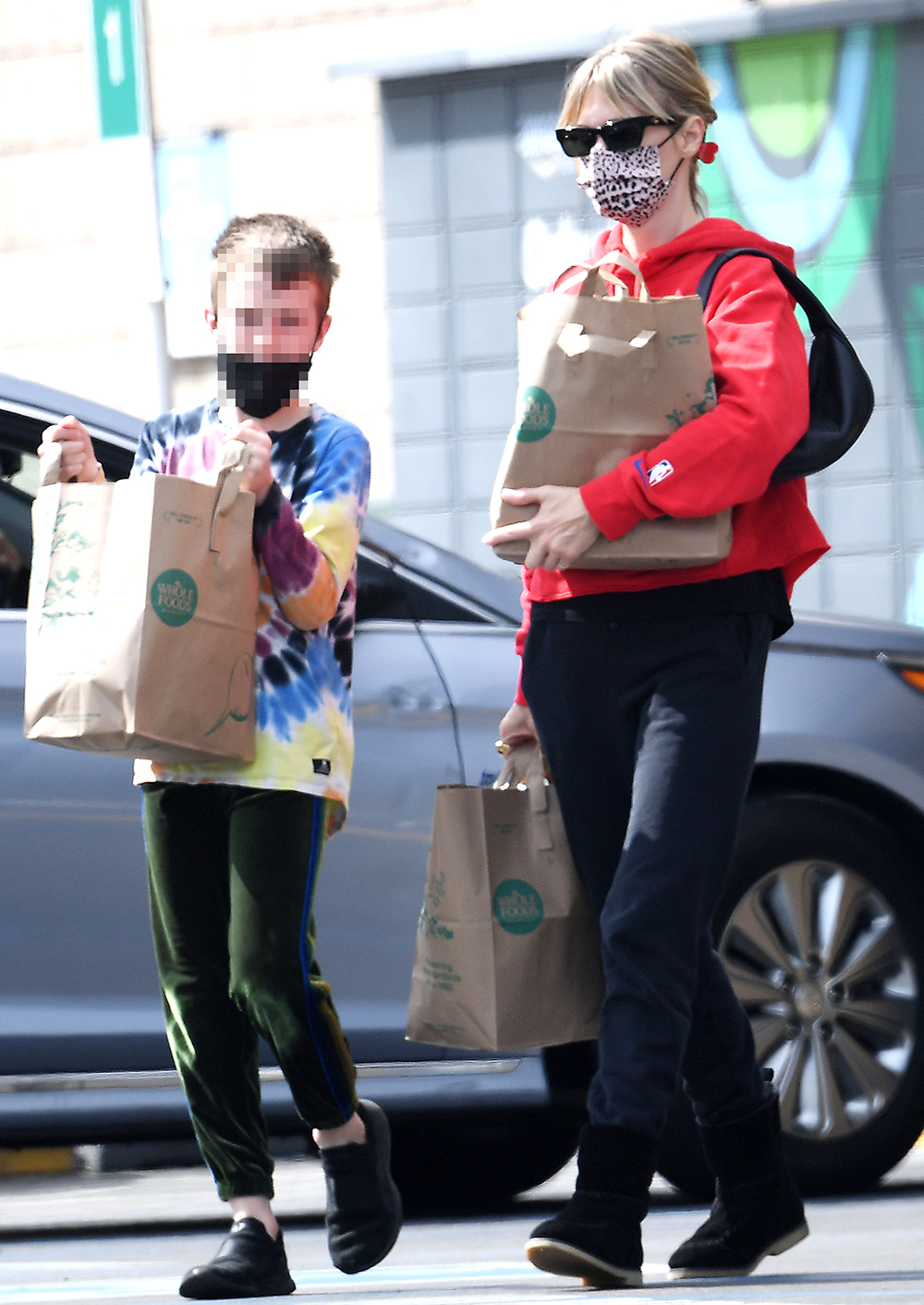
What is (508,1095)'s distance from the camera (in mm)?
4297

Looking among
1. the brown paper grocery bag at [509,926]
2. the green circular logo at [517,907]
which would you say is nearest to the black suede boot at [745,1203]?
the brown paper grocery bag at [509,926]

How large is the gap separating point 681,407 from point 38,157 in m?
8.13

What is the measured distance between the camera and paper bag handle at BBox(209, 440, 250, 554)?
9.78 ft

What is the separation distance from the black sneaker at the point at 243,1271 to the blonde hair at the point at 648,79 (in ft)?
5.42

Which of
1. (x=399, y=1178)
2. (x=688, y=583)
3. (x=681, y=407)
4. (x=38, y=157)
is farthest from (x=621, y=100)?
(x=38, y=157)

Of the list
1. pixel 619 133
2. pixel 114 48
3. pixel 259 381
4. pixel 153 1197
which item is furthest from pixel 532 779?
pixel 114 48

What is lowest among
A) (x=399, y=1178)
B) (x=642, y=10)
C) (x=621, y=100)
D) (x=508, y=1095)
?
(x=399, y=1178)

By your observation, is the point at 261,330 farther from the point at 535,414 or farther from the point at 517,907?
the point at 517,907

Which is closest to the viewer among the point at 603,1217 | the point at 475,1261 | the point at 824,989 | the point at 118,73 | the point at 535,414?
the point at 603,1217

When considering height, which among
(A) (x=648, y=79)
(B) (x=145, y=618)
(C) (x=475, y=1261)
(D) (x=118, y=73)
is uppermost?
(D) (x=118, y=73)

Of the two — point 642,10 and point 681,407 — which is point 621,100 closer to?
point 681,407

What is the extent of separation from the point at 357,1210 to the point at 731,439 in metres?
1.28

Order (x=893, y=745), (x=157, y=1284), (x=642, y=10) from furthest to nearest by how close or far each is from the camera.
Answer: (x=642, y=10) → (x=893, y=745) → (x=157, y=1284)

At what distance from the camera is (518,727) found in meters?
3.32
